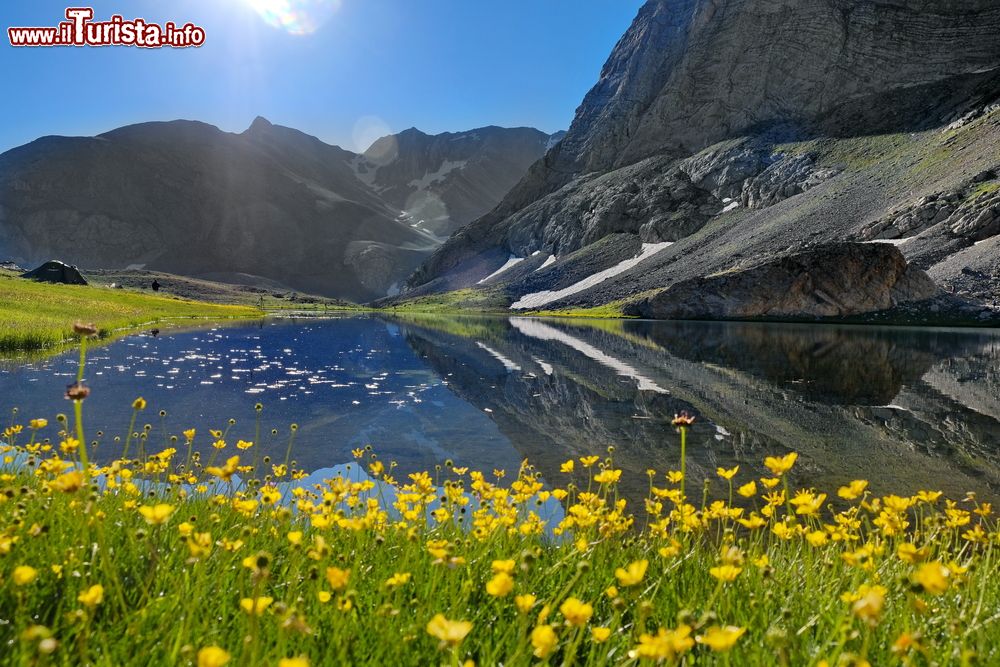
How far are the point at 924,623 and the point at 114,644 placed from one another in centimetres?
436

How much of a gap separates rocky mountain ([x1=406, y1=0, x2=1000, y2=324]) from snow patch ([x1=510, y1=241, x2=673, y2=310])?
70 cm

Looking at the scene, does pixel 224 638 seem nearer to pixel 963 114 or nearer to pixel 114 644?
pixel 114 644

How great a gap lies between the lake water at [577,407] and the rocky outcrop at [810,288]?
162ft

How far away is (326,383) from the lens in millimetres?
22312

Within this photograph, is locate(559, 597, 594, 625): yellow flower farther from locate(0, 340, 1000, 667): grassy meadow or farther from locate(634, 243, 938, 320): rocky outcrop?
locate(634, 243, 938, 320): rocky outcrop

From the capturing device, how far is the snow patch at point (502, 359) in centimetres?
2853

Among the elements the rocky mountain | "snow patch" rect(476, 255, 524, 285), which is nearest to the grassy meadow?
the rocky mountain

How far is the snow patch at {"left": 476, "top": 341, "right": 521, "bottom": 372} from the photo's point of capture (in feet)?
93.6

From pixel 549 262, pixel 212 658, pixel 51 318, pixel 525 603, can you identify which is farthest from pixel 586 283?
pixel 212 658

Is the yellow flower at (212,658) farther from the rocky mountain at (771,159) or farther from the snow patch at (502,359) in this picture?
the rocky mountain at (771,159)

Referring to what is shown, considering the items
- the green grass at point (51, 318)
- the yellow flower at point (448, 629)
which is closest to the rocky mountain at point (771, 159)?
the green grass at point (51, 318)

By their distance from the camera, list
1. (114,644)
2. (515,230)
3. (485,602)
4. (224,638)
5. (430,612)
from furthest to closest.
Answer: (515,230) → (485,602) → (430,612) → (224,638) → (114,644)

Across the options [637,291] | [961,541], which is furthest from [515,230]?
[961,541]

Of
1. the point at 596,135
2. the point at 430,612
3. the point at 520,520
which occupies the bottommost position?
the point at 520,520
